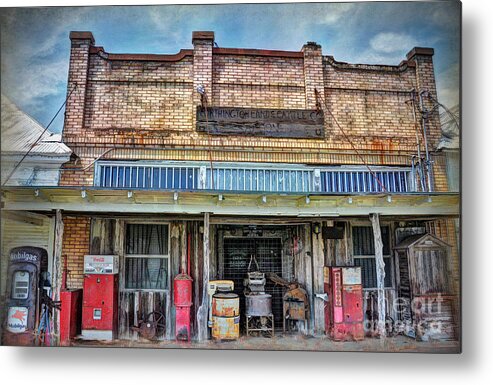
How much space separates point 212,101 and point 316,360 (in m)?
4.98

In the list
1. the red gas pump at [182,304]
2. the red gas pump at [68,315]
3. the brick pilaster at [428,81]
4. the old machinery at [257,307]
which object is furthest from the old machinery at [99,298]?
the brick pilaster at [428,81]

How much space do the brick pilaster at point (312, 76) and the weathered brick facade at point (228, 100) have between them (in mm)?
20

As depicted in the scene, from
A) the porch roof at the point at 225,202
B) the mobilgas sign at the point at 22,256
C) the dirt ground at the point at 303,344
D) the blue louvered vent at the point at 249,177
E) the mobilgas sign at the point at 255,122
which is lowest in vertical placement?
the dirt ground at the point at 303,344

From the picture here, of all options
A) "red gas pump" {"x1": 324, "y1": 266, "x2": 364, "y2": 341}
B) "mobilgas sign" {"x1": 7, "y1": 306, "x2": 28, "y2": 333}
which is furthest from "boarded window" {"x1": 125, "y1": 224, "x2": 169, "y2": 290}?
"red gas pump" {"x1": 324, "y1": 266, "x2": 364, "y2": 341}

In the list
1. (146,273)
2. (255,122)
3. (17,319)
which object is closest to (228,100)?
(255,122)

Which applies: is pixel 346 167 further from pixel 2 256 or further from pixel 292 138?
pixel 2 256

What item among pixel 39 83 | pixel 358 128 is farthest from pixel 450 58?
pixel 39 83

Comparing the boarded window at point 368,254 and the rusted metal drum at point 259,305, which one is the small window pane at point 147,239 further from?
the boarded window at point 368,254

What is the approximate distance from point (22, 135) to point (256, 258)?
15.7 ft

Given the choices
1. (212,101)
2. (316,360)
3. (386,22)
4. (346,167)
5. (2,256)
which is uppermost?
(386,22)

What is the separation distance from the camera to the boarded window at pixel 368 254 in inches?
319

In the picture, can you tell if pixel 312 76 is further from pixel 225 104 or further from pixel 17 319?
pixel 17 319

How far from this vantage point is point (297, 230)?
8.12 meters

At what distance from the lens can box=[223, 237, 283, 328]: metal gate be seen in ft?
26.4
